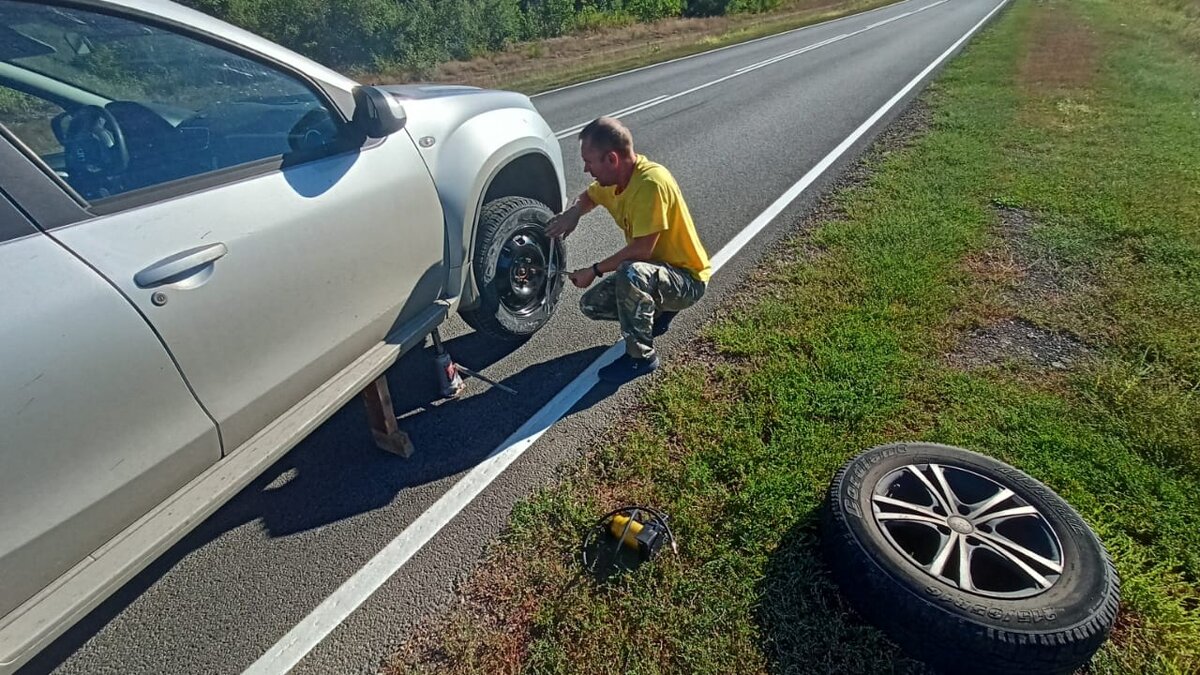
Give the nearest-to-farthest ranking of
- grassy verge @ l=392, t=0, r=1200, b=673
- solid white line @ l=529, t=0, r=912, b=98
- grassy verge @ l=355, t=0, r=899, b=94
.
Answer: grassy verge @ l=392, t=0, r=1200, b=673, solid white line @ l=529, t=0, r=912, b=98, grassy verge @ l=355, t=0, r=899, b=94

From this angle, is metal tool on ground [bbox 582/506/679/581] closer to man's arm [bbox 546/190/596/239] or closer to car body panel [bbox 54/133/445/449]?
car body panel [bbox 54/133/445/449]

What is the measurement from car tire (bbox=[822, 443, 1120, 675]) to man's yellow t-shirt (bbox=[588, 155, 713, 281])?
1.46m

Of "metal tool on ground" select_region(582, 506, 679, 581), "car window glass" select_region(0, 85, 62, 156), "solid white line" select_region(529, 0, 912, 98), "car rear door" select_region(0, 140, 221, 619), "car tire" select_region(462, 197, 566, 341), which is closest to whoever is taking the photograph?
"car rear door" select_region(0, 140, 221, 619)

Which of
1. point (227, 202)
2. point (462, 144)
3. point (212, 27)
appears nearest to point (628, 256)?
point (462, 144)

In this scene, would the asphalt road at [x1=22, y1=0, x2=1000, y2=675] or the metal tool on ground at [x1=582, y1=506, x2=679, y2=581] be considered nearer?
the asphalt road at [x1=22, y1=0, x2=1000, y2=675]

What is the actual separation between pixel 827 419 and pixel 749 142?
578cm

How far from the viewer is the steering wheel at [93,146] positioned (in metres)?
1.89

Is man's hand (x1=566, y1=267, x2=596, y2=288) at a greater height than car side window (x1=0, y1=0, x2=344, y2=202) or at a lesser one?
lesser

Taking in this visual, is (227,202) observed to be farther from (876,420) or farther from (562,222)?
(876,420)

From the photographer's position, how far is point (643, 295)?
338 centimetres

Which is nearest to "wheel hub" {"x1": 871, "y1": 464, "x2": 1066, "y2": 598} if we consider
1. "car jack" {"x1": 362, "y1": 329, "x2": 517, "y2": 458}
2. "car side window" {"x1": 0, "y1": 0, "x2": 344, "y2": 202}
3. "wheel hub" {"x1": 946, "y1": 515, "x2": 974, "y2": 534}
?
"wheel hub" {"x1": 946, "y1": 515, "x2": 974, "y2": 534}

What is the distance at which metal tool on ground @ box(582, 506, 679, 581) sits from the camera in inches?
92.7

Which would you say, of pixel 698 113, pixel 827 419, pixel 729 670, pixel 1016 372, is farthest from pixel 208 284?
pixel 698 113

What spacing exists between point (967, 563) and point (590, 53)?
22.3 m
